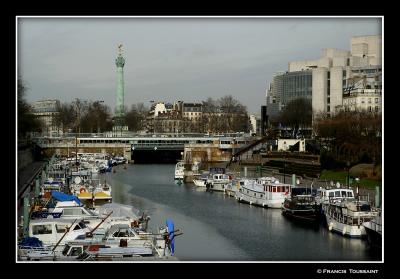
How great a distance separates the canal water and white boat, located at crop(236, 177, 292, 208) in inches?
12.0

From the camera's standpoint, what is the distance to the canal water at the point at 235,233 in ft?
43.7

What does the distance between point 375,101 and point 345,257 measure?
94.9ft

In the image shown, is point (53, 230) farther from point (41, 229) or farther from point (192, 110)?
point (192, 110)

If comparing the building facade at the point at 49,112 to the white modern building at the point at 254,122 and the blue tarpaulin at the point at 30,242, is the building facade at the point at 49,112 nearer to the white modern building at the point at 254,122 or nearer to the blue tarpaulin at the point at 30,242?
the white modern building at the point at 254,122

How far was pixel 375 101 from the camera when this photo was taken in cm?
4066

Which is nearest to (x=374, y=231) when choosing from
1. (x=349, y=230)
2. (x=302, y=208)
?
(x=349, y=230)

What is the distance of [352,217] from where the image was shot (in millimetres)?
15398

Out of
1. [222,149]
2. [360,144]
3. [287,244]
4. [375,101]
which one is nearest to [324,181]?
[360,144]

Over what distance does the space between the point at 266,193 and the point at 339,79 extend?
2719 centimetres

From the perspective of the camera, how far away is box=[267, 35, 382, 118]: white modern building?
4259cm

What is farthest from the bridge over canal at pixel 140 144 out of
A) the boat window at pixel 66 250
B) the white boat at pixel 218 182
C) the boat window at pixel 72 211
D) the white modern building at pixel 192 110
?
the boat window at pixel 66 250

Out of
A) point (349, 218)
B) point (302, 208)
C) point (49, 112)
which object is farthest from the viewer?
point (49, 112)
